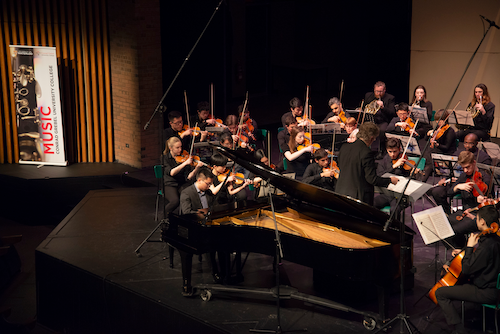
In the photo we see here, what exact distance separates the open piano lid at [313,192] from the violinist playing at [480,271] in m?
0.61

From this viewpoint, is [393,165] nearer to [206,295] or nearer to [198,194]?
[198,194]

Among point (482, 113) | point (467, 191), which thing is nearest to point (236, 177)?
point (467, 191)

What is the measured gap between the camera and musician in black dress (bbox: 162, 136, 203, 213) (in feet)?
21.4

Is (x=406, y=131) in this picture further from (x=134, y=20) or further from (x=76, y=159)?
(x=76, y=159)

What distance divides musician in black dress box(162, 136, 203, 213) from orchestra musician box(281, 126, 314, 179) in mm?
1263

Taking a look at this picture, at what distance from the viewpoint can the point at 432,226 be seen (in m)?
4.70

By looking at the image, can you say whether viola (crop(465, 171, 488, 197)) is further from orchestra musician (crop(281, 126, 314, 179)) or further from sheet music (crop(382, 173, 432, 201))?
orchestra musician (crop(281, 126, 314, 179))

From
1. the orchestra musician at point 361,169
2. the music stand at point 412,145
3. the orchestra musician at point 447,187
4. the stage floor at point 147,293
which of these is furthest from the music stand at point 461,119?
the orchestra musician at point 361,169

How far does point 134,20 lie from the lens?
8508 millimetres

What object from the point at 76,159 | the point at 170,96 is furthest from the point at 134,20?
the point at 76,159

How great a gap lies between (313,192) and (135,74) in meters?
4.85

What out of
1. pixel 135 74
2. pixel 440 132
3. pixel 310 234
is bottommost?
pixel 310 234

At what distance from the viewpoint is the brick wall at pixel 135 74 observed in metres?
8.61

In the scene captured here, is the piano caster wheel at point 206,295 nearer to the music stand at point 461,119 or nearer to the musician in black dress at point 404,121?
the musician in black dress at point 404,121
